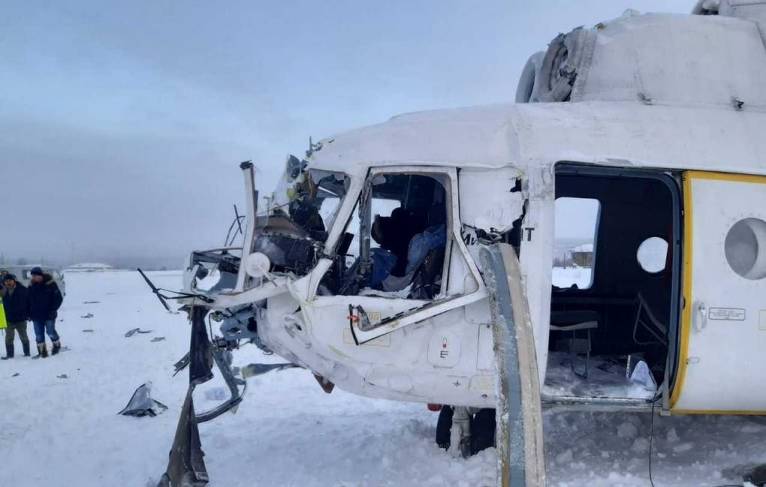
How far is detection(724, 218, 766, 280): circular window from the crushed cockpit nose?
6.70 metres

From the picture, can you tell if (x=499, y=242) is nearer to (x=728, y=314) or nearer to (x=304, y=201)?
(x=304, y=201)

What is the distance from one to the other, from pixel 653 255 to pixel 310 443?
5211 millimetres

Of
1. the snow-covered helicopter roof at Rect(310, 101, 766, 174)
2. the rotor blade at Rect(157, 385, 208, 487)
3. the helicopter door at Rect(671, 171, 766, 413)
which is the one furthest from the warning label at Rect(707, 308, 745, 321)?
the rotor blade at Rect(157, 385, 208, 487)

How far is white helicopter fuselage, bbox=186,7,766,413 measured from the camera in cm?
429

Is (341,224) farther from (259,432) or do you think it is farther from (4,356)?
(4,356)

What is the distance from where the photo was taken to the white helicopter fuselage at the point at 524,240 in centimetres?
429

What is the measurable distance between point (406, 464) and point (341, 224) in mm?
2469

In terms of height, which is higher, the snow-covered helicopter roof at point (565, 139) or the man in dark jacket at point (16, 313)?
the snow-covered helicopter roof at point (565, 139)

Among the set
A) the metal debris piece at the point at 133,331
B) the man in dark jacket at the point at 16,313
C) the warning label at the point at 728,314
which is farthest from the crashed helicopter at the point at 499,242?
the metal debris piece at the point at 133,331

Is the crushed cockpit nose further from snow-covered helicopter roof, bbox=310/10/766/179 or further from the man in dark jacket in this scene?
the man in dark jacket

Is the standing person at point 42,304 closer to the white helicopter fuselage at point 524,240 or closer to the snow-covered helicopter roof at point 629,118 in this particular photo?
the white helicopter fuselage at point 524,240

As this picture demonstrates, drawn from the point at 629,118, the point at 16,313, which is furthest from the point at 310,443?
the point at 16,313

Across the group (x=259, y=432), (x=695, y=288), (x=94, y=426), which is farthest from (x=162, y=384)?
(x=695, y=288)

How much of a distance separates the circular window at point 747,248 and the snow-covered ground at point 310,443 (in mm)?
1644
